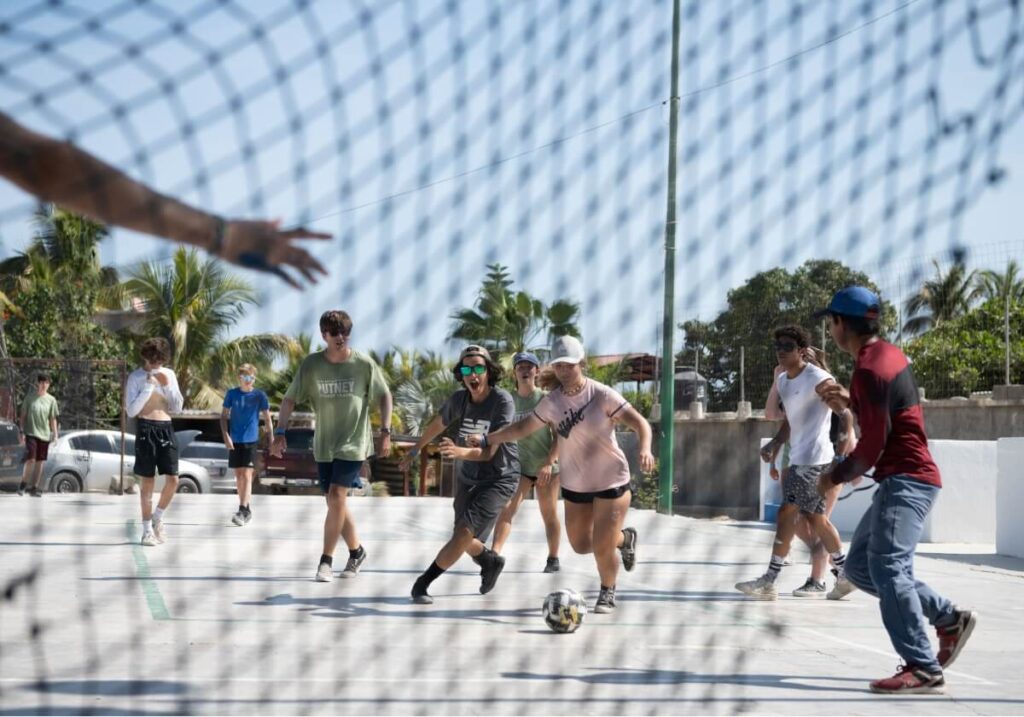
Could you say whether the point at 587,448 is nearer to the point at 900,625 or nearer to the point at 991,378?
the point at 900,625

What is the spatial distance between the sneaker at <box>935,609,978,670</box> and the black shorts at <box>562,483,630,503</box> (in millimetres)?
1913

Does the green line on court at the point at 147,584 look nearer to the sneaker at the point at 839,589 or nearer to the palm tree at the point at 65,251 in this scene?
the palm tree at the point at 65,251

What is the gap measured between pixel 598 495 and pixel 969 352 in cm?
1174

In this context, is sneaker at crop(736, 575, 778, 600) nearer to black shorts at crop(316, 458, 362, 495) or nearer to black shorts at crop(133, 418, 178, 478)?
black shorts at crop(316, 458, 362, 495)

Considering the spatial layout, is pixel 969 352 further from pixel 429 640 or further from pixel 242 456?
pixel 429 640

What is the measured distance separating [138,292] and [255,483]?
1987cm

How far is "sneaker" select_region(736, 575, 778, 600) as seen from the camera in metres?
8.00

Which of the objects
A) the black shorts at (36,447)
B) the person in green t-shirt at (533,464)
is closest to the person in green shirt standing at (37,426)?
the black shorts at (36,447)

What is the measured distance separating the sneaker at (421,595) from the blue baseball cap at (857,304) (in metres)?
3.14

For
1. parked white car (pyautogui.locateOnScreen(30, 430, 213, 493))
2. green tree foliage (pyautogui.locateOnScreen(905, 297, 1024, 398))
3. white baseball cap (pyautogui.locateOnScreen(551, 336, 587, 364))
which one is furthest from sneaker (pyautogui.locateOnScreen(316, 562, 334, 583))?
parked white car (pyautogui.locateOnScreen(30, 430, 213, 493))

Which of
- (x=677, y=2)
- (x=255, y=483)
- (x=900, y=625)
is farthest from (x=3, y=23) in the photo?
(x=255, y=483)

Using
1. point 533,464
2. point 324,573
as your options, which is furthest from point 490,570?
point 533,464

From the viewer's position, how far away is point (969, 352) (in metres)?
17.3

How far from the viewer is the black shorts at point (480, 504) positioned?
25.1ft
